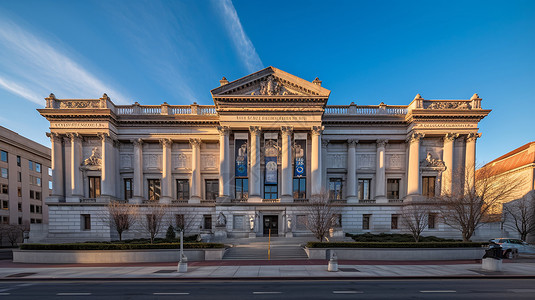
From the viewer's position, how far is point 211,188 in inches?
1443

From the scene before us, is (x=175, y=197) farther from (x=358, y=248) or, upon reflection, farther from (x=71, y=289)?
(x=358, y=248)

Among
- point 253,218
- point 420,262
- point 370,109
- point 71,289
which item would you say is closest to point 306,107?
point 370,109

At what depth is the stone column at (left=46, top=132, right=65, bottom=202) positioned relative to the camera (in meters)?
33.6

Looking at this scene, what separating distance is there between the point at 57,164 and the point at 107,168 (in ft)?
23.9

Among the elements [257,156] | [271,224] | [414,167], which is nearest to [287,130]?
[257,156]

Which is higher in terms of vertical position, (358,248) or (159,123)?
(159,123)

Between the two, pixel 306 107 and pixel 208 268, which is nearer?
pixel 208 268

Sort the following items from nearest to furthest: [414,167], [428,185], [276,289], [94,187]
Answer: [276,289]
[414,167]
[428,185]
[94,187]

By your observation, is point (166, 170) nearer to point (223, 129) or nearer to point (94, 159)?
point (94, 159)

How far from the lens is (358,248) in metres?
20.2

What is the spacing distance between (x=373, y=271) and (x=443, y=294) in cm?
485

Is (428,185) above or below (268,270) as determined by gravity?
above

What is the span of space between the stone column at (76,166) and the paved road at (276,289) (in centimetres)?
2188

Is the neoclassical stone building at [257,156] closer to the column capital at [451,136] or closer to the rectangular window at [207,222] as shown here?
the column capital at [451,136]
